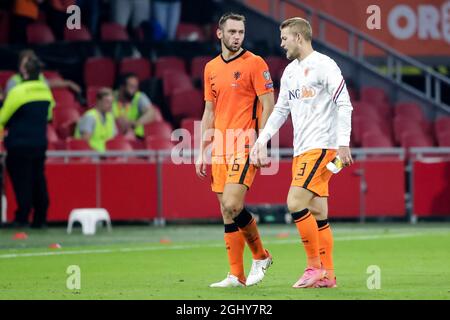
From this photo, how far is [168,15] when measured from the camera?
2498 cm

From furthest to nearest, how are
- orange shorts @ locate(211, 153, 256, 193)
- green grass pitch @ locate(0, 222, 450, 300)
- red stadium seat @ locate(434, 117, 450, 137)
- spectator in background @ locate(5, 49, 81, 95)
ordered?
red stadium seat @ locate(434, 117, 450, 137)
spectator in background @ locate(5, 49, 81, 95)
orange shorts @ locate(211, 153, 256, 193)
green grass pitch @ locate(0, 222, 450, 300)

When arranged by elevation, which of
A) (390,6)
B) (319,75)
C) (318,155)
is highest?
(390,6)

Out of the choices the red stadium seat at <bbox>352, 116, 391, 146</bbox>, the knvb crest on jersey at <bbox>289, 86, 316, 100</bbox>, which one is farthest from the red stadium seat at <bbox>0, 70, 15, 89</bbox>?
the knvb crest on jersey at <bbox>289, 86, 316, 100</bbox>

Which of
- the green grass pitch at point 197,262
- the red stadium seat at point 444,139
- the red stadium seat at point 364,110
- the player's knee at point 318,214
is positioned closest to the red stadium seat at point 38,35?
the green grass pitch at point 197,262

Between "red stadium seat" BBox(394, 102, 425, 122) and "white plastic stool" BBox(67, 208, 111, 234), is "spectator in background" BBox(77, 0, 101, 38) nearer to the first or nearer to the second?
"red stadium seat" BBox(394, 102, 425, 122)

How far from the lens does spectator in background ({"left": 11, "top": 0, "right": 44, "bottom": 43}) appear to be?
2438cm

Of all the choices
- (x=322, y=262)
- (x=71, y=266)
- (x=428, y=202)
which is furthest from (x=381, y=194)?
(x=322, y=262)

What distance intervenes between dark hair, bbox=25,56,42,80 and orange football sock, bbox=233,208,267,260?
831 centimetres

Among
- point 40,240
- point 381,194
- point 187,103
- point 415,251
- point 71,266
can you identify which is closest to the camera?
point 71,266

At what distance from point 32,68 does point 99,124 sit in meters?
2.20

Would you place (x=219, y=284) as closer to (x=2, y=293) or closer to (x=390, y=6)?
(x=2, y=293)

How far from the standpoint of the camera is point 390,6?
88.8ft

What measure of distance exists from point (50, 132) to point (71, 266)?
322 inches

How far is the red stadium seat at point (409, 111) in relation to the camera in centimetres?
2456
